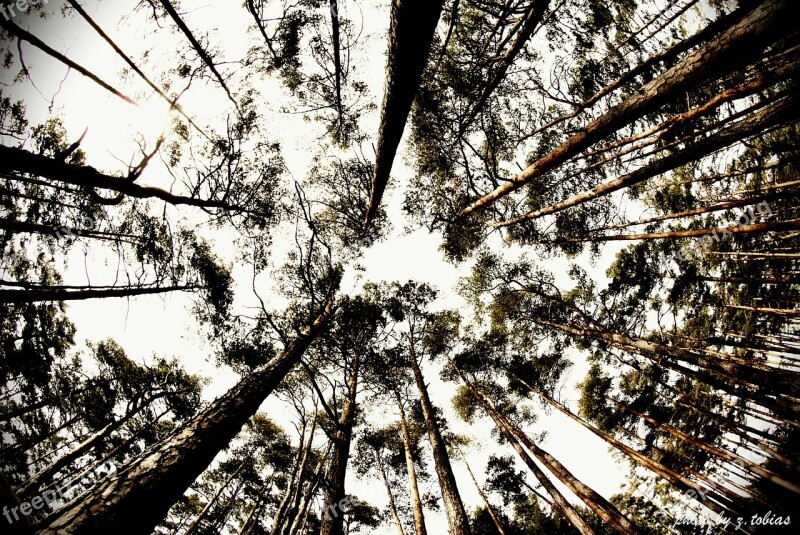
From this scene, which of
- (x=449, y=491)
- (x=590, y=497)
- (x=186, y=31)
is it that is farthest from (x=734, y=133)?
(x=186, y=31)

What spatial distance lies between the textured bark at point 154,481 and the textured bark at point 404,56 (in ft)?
11.3

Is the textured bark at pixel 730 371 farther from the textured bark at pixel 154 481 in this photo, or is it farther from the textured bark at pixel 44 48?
the textured bark at pixel 44 48

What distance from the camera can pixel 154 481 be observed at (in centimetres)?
188

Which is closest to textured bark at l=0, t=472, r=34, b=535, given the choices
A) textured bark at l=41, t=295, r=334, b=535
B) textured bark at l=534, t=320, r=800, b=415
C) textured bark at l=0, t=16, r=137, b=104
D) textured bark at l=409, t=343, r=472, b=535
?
textured bark at l=41, t=295, r=334, b=535

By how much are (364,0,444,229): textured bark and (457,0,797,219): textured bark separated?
2007 millimetres

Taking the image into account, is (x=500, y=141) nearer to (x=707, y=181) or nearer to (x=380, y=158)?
(x=707, y=181)

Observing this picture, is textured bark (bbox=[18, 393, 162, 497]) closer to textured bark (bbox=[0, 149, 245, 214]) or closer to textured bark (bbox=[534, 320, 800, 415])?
textured bark (bbox=[0, 149, 245, 214])

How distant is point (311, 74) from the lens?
300 inches

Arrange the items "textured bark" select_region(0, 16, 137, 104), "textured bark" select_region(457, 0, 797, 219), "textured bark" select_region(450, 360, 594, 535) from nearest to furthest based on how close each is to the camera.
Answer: "textured bark" select_region(457, 0, 797, 219) < "textured bark" select_region(0, 16, 137, 104) < "textured bark" select_region(450, 360, 594, 535)

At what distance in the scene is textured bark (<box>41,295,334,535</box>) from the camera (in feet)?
5.14

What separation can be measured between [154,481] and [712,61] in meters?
5.07

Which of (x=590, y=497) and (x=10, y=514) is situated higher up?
(x=590, y=497)

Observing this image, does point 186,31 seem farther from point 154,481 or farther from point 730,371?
point 730,371

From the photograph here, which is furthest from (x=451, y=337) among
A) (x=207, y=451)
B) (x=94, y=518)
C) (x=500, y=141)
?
(x=94, y=518)
